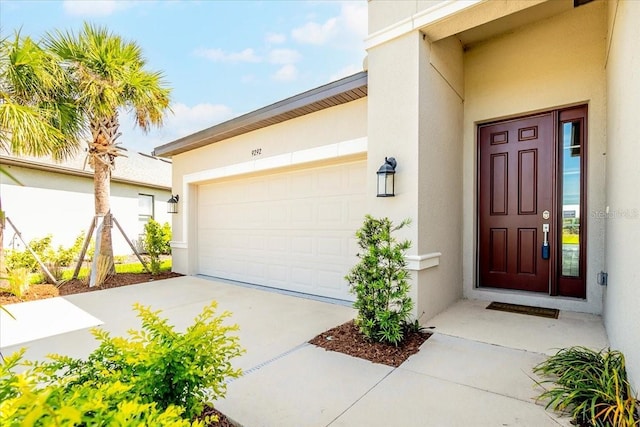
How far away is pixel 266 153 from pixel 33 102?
4332 mm

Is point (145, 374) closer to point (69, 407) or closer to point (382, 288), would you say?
point (69, 407)

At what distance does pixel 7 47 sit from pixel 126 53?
180 centimetres

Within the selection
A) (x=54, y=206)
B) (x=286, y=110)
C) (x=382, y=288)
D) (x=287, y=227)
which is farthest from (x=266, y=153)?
(x=54, y=206)

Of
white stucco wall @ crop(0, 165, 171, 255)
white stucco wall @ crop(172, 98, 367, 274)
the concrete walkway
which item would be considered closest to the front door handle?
the concrete walkway

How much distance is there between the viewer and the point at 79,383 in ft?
5.34

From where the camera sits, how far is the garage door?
5.47 m

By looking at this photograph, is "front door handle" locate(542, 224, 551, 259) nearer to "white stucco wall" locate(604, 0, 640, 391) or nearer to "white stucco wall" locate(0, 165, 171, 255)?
"white stucco wall" locate(604, 0, 640, 391)

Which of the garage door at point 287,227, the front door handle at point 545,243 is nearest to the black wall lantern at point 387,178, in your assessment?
the garage door at point 287,227

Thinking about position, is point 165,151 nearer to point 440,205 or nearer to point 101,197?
point 101,197

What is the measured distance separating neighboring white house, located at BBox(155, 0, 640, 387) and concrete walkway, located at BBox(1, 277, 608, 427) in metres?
0.56

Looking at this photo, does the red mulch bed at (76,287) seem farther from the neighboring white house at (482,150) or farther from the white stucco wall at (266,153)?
the neighboring white house at (482,150)

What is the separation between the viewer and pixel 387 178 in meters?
3.83

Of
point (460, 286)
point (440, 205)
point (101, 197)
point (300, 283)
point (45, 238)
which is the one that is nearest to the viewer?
point (440, 205)

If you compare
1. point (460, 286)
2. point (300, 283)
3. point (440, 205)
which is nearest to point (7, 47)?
point (300, 283)
